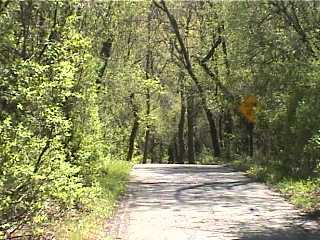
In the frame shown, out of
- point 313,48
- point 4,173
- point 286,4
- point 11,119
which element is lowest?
point 4,173

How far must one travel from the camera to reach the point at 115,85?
2775 cm

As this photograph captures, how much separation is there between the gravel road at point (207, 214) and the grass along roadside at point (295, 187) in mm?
310

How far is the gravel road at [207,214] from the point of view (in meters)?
11.4

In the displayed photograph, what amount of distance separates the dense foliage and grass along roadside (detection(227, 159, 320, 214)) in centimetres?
25

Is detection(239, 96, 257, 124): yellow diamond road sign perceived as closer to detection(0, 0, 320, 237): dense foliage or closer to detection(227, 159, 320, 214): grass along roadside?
detection(0, 0, 320, 237): dense foliage

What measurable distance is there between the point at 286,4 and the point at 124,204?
1098 cm

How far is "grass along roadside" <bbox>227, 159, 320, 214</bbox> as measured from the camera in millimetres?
14344

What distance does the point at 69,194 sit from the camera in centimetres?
992

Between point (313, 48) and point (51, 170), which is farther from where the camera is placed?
point (313, 48)

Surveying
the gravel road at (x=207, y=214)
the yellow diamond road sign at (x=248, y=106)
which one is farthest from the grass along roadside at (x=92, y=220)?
the yellow diamond road sign at (x=248, y=106)

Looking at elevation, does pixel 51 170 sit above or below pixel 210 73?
below

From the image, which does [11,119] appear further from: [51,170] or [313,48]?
[313,48]

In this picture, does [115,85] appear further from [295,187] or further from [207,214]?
[207,214]

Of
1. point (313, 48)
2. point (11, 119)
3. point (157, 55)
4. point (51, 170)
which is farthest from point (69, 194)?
point (157, 55)
